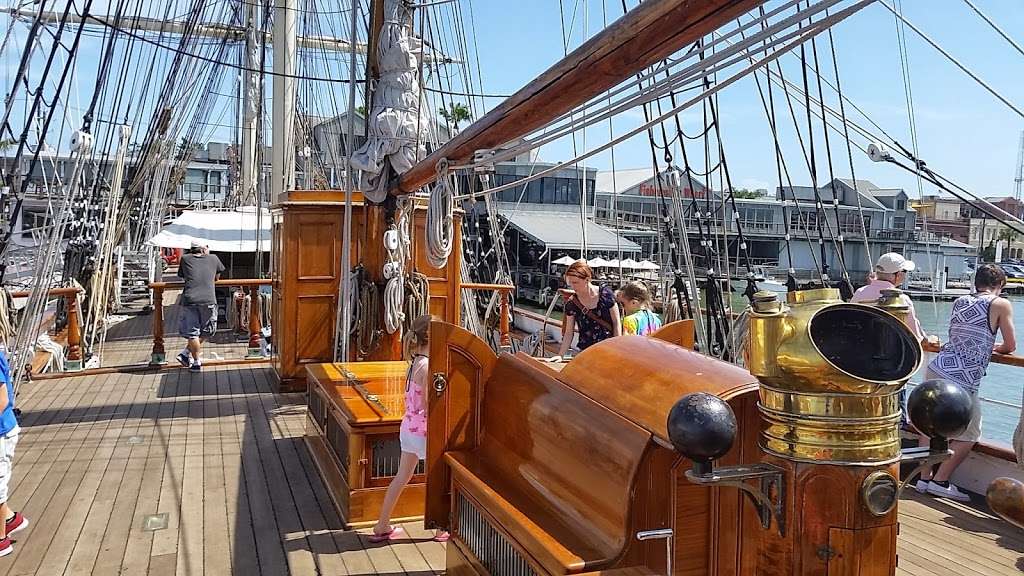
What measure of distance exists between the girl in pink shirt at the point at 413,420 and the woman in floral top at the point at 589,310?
1.31 meters

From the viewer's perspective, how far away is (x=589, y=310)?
462 cm

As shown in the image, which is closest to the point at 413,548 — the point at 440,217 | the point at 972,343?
the point at 440,217

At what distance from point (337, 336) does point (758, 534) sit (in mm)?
4985

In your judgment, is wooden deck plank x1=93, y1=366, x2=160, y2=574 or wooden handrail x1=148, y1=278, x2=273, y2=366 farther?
wooden handrail x1=148, y1=278, x2=273, y2=366

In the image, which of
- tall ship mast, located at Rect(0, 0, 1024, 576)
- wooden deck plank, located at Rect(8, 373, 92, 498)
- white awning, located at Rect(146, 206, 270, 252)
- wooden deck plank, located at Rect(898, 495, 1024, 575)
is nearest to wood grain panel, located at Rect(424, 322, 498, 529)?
tall ship mast, located at Rect(0, 0, 1024, 576)

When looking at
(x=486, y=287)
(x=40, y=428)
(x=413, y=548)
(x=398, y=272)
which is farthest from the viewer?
(x=486, y=287)

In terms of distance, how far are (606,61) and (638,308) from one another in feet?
6.86

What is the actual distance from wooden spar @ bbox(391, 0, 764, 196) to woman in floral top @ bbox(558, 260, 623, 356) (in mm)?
903

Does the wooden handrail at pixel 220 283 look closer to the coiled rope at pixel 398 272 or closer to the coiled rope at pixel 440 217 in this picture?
the coiled rope at pixel 398 272

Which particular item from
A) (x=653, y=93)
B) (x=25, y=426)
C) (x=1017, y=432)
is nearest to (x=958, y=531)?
(x=1017, y=432)

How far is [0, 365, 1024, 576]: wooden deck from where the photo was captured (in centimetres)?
339

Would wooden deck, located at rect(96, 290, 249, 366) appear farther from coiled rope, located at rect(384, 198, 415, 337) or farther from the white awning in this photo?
coiled rope, located at rect(384, 198, 415, 337)

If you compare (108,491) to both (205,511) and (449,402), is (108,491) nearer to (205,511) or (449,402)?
(205,511)

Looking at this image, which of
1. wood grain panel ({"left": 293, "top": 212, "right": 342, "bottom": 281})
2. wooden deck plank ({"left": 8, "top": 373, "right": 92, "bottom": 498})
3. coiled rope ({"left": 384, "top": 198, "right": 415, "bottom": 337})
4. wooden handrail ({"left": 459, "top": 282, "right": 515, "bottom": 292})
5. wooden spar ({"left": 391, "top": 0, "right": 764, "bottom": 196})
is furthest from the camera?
wooden handrail ({"left": 459, "top": 282, "right": 515, "bottom": 292})
